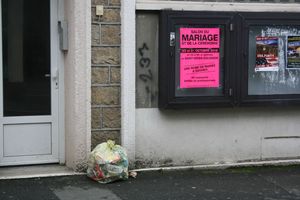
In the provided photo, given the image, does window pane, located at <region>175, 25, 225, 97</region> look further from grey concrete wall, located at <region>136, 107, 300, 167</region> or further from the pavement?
the pavement

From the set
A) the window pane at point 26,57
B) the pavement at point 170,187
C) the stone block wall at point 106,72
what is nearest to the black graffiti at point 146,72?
the stone block wall at point 106,72

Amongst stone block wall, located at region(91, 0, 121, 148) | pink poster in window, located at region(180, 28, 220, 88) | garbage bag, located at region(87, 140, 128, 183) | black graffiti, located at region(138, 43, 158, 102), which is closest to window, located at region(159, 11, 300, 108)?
pink poster in window, located at region(180, 28, 220, 88)

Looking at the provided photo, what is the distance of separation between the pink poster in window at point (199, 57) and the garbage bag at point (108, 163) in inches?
47.0

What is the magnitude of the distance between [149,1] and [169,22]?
349 mm

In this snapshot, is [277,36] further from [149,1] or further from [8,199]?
[8,199]

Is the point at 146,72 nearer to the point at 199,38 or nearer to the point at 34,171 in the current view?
the point at 199,38

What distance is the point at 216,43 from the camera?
7.28 m

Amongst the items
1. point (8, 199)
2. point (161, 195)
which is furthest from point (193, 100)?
point (8, 199)

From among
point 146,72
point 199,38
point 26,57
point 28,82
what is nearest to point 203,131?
point 146,72

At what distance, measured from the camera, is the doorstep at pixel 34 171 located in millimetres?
6789

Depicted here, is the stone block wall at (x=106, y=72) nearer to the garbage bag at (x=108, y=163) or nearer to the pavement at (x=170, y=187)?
the garbage bag at (x=108, y=163)

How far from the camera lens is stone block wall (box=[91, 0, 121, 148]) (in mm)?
6887

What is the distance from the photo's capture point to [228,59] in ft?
23.9

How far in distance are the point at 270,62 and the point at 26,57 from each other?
3061mm
